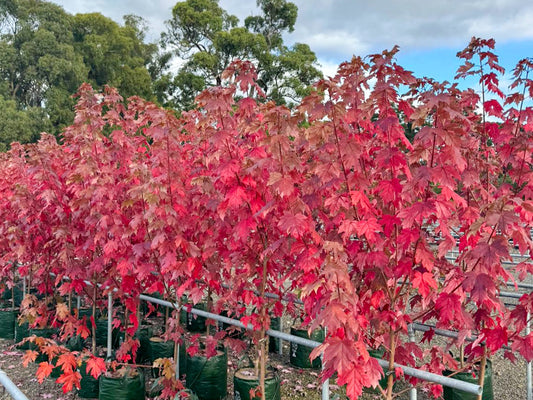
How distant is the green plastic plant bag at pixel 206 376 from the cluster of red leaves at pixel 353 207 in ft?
2.02

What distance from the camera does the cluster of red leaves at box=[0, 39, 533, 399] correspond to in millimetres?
2293

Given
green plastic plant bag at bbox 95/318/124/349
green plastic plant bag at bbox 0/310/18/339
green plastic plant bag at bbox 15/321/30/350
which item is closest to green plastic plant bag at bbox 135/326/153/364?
green plastic plant bag at bbox 95/318/124/349

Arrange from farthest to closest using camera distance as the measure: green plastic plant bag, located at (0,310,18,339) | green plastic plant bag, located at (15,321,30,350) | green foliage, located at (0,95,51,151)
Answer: green foliage, located at (0,95,51,151) < green plastic plant bag, located at (0,310,18,339) < green plastic plant bag, located at (15,321,30,350)

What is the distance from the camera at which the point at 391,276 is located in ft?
8.41

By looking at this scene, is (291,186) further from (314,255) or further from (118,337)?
(118,337)

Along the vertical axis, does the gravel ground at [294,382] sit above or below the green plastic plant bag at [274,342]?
below

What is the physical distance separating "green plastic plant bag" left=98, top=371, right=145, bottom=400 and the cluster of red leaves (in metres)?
0.72

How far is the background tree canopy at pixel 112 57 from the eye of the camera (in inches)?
846

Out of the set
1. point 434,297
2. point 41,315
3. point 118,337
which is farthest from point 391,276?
point 41,315

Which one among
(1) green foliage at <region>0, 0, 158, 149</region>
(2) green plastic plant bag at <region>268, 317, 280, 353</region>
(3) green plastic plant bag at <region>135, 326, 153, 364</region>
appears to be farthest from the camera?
(1) green foliage at <region>0, 0, 158, 149</region>

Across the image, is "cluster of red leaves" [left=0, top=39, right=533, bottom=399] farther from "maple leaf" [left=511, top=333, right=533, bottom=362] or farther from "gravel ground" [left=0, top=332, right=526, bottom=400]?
"gravel ground" [left=0, top=332, right=526, bottom=400]

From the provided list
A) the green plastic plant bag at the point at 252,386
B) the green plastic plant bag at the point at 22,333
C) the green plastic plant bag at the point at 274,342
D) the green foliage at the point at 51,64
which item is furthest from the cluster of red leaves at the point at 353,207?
the green foliage at the point at 51,64

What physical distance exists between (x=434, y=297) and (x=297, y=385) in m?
2.89

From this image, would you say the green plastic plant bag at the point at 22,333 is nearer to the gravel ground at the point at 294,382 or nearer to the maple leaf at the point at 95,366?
the gravel ground at the point at 294,382
